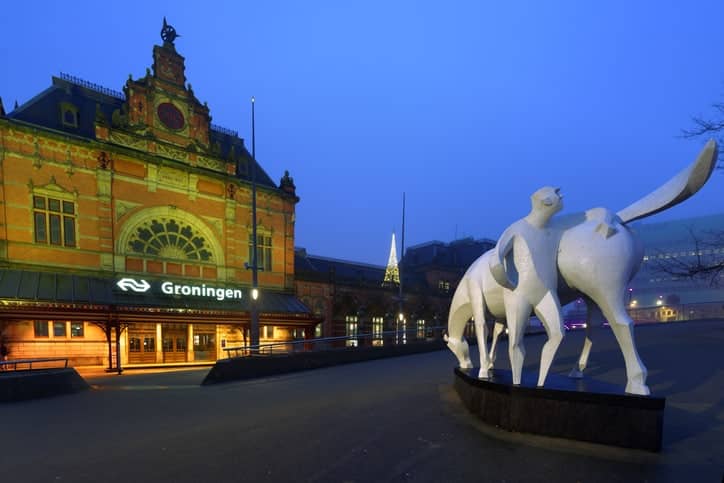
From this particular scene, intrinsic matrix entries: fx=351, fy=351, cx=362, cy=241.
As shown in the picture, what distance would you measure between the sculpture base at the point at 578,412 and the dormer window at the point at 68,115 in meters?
24.0

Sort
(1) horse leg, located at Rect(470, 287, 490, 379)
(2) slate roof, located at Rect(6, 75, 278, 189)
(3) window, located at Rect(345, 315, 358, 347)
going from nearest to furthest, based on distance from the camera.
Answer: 1. (1) horse leg, located at Rect(470, 287, 490, 379)
2. (2) slate roof, located at Rect(6, 75, 278, 189)
3. (3) window, located at Rect(345, 315, 358, 347)

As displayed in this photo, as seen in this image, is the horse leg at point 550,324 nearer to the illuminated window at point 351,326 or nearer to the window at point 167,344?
the window at point 167,344

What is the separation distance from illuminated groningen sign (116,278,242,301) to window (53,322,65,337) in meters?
3.53

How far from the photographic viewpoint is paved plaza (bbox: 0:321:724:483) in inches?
155

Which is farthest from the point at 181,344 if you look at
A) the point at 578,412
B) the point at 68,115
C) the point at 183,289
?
the point at 578,412

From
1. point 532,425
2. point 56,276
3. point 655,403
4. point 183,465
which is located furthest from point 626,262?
point 56,276

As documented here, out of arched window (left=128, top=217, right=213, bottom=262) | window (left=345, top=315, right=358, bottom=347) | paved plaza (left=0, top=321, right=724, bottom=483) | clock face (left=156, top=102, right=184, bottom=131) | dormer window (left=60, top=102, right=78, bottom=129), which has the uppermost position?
clock face (left=156, top=102, right=184, bottom=131)

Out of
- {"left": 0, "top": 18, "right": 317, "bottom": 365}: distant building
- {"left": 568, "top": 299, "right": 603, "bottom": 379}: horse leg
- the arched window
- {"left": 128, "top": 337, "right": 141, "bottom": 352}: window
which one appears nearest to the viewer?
{"left": 568, "top": 299, "right": 603, "bottom": 379}: horse leg

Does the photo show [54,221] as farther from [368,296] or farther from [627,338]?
[627,338]

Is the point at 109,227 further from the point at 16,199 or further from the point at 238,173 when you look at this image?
the point at 238,173

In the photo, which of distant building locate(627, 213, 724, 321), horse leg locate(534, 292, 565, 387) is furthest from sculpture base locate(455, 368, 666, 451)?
distant building locate(627, 213, 724, 321)

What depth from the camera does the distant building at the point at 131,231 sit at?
1698 cm

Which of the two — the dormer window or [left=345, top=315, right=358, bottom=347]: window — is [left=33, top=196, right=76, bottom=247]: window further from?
[left=345, top=315, right=358, bottom=347]: window

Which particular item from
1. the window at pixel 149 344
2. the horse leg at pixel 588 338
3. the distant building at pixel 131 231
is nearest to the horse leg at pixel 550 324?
the horse leg at pixel 588 338
